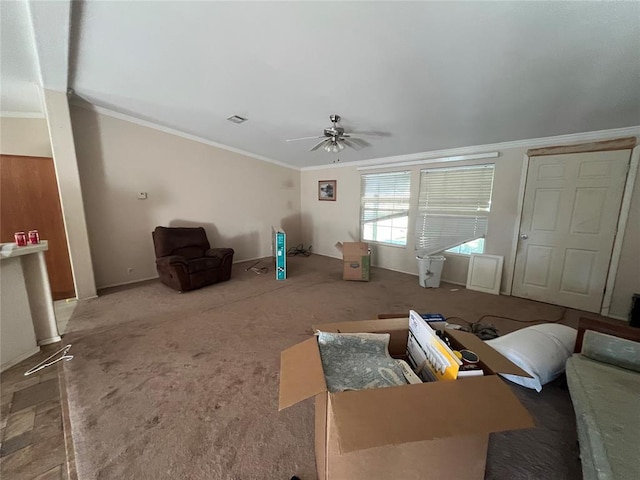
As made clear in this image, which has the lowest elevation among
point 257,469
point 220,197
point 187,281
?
point 257,469

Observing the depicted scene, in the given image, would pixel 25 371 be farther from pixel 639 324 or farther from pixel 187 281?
pixel 639 324

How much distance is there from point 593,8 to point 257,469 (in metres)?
3.11

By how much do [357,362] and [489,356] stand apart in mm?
547

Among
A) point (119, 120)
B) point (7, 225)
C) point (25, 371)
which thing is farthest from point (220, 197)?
point (25, 371)

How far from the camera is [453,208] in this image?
3.95 metres

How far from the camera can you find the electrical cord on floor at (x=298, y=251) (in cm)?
609

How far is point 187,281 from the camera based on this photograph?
11.6ft

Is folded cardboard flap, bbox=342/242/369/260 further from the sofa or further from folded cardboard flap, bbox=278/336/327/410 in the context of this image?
folded cardboard flap, bbox=278/336/327/410

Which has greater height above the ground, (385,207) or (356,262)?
(385,207)

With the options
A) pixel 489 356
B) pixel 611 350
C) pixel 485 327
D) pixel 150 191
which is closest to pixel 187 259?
pixel 150 191

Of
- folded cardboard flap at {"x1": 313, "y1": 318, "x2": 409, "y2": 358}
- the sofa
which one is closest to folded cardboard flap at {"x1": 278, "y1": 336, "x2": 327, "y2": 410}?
folded cardboard flap at {"x1": 313, "y1": 318, "x2": 409, "y2": 358}

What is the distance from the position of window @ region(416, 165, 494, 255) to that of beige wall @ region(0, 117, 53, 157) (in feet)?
18.7

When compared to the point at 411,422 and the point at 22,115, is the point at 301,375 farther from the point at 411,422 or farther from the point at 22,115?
the point at 22,115

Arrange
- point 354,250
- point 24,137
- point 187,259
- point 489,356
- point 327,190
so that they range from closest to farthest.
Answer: point 489,356 < point 24,137 < point 187,259 < point 354,250 < point 327,190
